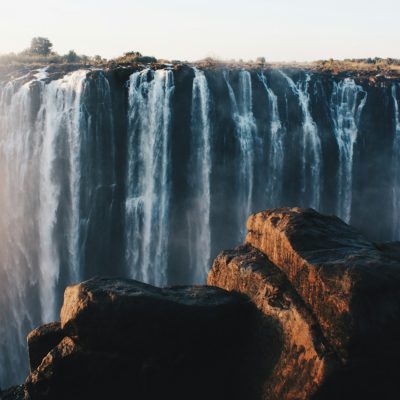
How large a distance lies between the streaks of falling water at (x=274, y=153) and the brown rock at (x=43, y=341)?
22.2 metres

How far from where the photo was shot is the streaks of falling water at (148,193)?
1145 inches

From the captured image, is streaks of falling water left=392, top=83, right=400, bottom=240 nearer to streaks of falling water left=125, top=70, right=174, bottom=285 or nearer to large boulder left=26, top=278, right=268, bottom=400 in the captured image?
streaks of falling water left=125, top=70, right=174, bottom=285

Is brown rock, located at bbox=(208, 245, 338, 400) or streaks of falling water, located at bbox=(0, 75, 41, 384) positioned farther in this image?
streaks of falling water, located at bbox=(0, 75, 41, 384)

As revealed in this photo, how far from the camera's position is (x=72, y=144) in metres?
29.2

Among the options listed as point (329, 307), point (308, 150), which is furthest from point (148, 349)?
point (308, 150)

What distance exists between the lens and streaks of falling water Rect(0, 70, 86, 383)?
95.3 feet

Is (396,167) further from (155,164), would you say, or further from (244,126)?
(155,164)

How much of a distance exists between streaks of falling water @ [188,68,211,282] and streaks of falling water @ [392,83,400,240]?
11.1 m

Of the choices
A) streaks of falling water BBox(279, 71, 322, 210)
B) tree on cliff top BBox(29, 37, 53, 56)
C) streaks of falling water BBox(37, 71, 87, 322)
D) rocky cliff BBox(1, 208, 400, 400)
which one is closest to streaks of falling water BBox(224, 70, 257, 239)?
streaks of falling water BBox(279, 71, 322, 210)

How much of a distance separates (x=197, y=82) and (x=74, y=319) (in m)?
22.3

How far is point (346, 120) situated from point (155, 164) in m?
11.2

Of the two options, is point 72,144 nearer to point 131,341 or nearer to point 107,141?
point 107,141

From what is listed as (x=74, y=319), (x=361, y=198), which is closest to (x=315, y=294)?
(x=74, y=319)

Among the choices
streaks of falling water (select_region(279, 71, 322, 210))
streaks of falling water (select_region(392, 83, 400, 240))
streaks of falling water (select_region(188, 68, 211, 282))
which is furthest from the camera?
streaks of falling water (select_region(392, 83, 400, 240))
